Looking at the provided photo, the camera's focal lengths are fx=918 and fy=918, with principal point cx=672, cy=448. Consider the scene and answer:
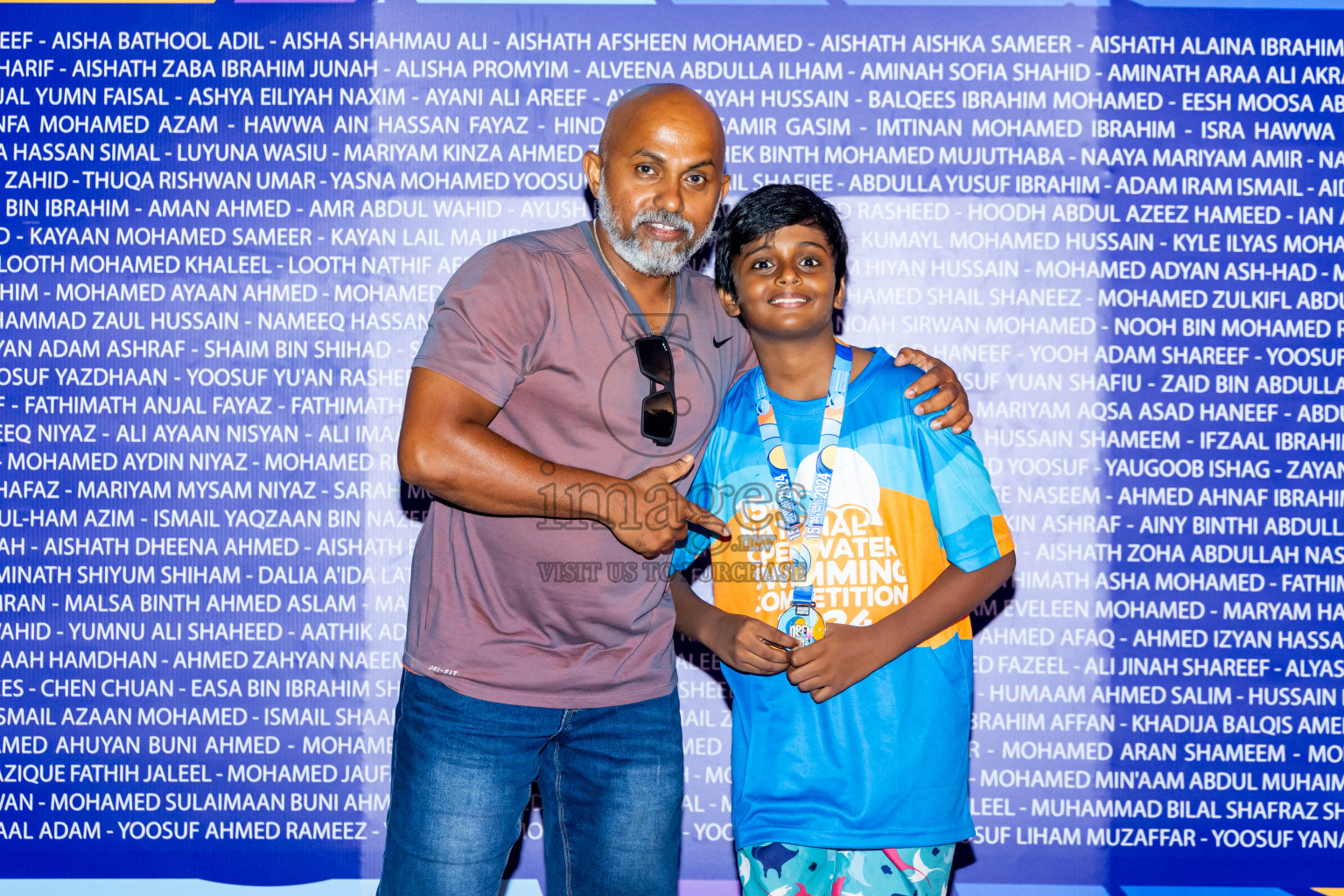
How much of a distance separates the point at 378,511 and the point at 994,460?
6.14 feet

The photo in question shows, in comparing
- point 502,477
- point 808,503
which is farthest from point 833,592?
point 502,477

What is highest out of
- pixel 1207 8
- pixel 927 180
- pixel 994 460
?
pixel 1207 8

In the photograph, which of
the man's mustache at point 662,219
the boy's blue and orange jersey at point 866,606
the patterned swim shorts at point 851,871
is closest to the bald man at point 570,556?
the man's mustache at point 662,219

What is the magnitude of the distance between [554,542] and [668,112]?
3.01 ft

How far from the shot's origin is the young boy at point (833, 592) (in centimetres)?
179

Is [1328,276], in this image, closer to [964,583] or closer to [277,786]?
[964,583]

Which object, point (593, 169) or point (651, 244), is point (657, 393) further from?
point (593, 169)

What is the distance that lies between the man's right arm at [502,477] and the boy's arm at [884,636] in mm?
331

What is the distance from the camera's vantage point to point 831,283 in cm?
191

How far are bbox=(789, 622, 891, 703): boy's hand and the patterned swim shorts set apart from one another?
33 cm

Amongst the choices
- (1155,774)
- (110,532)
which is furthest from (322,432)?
(1155,774)

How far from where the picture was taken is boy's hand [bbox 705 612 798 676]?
176cm

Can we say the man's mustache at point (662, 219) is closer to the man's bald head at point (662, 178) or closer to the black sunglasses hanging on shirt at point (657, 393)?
the man's bald head at point (662, 178)

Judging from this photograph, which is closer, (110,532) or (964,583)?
(964,583)
